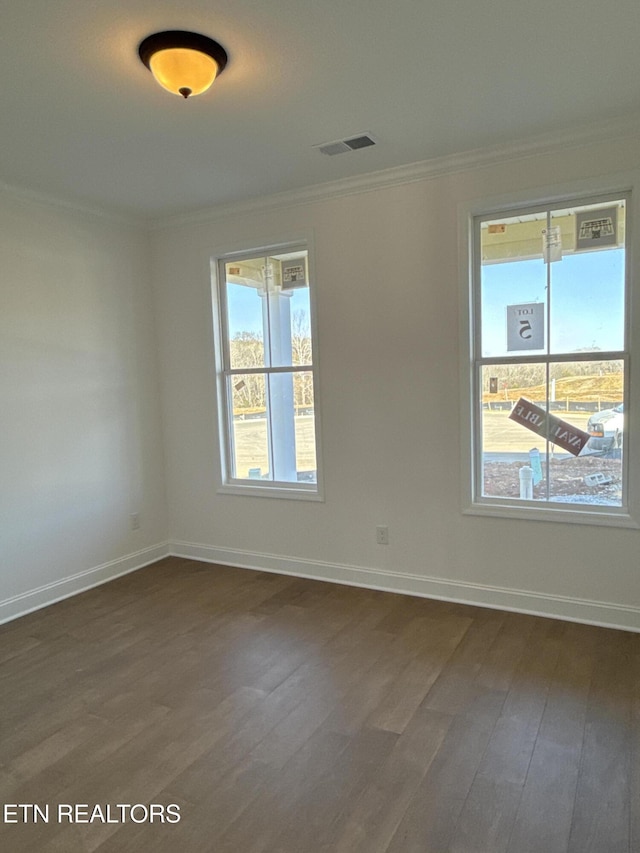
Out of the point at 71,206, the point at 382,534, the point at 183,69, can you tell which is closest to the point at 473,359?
the point at 382,534

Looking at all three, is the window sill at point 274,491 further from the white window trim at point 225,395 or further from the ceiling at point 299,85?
the ceiling at point 299,85

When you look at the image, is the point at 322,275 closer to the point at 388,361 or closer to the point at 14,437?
the point at 388,361

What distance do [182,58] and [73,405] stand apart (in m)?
2.51

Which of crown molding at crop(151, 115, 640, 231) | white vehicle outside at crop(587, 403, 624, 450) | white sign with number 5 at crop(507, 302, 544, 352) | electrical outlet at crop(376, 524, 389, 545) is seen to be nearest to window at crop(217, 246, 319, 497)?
crown molding at crop(151, 115, 640, 231)

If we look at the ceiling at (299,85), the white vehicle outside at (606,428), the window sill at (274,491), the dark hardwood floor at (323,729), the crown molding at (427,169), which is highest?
the ceiling at (299,85)

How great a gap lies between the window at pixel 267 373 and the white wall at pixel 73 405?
680 millimetres

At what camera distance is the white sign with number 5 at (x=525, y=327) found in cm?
319

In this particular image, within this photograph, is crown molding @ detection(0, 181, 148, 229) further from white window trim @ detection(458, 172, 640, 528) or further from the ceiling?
white window trim @ detection(458, 172, 640, 528)

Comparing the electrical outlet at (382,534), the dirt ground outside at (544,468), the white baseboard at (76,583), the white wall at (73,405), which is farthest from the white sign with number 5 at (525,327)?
the white baseboard at (76,583)

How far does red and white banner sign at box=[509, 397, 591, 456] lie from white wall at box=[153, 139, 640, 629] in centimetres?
38

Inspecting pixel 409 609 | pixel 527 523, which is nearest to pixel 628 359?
pixel 527 523

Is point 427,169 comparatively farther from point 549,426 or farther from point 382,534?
point 382,534

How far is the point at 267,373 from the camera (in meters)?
4.15

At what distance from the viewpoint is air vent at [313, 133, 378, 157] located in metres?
2.91
